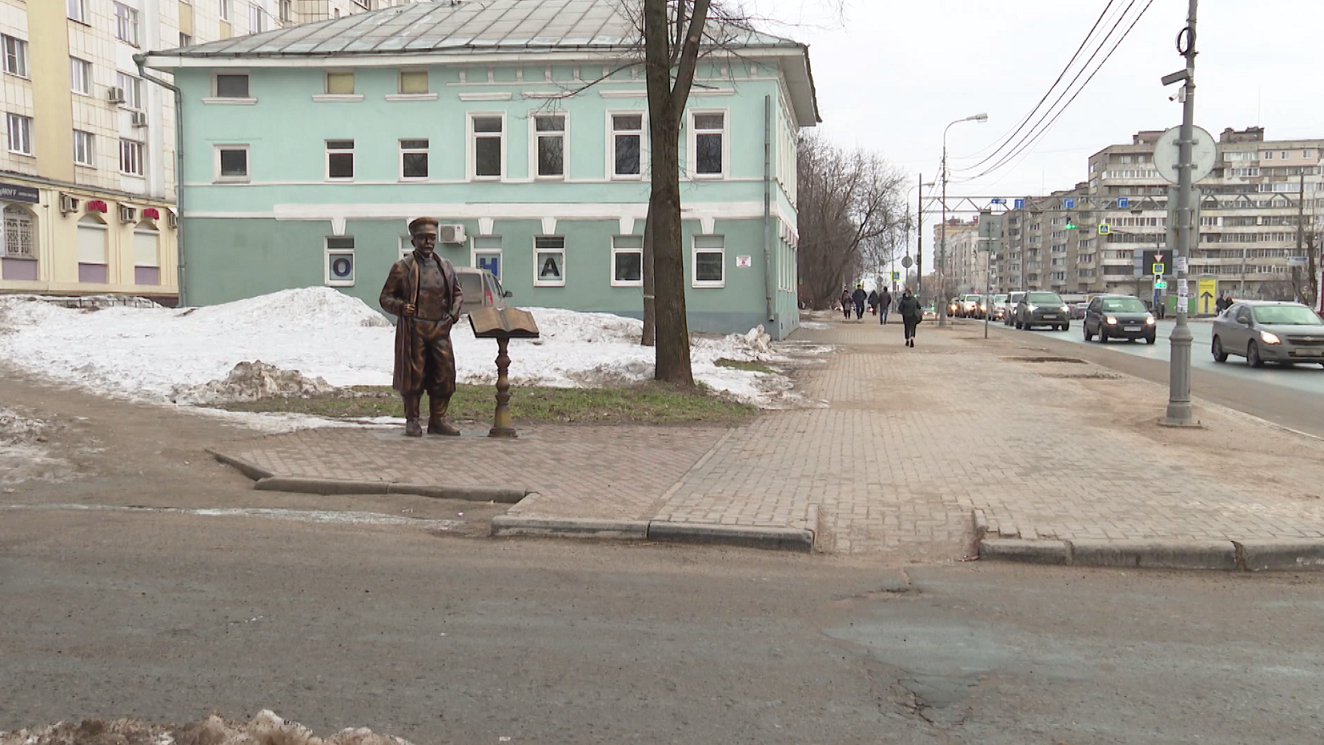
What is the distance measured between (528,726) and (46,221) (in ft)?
139

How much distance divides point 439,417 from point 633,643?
6.16m

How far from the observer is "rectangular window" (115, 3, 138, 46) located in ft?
142

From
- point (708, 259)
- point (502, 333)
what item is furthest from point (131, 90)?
point (502, 333)

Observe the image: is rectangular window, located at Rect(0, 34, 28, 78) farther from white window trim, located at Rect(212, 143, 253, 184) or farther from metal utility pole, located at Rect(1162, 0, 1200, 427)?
metal utility pole, located at Rect(1162, 0, 1200, 427)

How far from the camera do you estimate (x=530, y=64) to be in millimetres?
29484

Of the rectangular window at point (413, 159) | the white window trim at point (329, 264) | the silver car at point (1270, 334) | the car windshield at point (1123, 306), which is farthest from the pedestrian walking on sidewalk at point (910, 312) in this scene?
the white window trim at point (329, 264)

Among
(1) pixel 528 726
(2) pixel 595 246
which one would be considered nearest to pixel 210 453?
(1) pixel 528 726

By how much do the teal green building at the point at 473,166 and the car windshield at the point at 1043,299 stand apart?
1918 cm

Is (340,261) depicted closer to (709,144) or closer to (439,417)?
(709,144)

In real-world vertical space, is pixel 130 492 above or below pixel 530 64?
below

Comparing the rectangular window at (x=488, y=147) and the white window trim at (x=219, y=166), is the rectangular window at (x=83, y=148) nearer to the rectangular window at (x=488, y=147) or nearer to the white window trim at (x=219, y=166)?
the white window trim at (x=219, y=166)

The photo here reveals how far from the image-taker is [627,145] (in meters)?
30.1

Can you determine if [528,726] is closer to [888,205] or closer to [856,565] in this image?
[856,565]

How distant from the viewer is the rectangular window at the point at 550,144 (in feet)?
98.9
